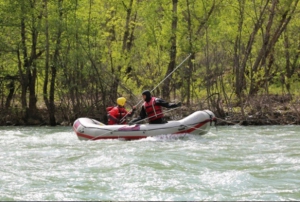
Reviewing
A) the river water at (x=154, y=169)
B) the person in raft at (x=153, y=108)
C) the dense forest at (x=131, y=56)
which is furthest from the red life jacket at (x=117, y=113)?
the dense forest at (x=131, y=56)

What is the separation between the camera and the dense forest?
59.7ft

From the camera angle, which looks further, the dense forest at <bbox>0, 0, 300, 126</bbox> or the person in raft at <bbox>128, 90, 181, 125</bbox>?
the dense forest at <bbox>0, 0, 300, 126</bbox>

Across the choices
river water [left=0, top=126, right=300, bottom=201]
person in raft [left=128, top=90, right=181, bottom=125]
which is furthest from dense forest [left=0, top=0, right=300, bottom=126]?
river water [left=0, top=126, right=300, bottom=201]

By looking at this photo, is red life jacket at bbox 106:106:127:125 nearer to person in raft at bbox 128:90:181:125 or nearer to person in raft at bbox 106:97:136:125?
person in raft at bbox 106:97:136:125

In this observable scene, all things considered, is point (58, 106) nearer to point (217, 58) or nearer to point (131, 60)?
point (131, 60)

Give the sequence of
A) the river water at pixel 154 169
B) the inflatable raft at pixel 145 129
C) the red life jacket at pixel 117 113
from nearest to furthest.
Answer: the river water at pixel 154 169
the inflatable raft at pixel 145 129
the red life jacket at pixel 117 113

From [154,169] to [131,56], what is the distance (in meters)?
12.8

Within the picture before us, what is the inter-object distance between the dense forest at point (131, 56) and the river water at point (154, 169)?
618cm

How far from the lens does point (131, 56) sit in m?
20.5

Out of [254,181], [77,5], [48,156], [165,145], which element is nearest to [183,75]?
[77,5]

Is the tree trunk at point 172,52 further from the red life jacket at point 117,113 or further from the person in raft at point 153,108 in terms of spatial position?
the person in raft at point 153,108

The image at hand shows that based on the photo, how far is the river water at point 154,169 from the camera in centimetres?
660

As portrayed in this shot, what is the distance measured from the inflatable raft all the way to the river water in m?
0.22

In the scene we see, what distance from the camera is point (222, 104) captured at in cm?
1823
